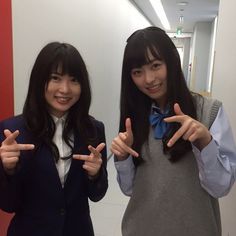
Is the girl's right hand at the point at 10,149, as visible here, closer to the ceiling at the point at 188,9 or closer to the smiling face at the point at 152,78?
the smiling face at the point at 152,78

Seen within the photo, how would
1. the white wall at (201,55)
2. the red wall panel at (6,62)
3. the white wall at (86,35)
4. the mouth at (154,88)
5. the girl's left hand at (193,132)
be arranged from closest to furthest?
the girl's left hand at (193,132) < the mouth at (154,88) < the red wall panel at (6,62) < the white wall at (86,35) < the white wall at (201,55)

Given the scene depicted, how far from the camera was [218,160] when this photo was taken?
979mm

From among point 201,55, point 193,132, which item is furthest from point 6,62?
point 201,55

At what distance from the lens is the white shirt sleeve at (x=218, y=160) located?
963 millimetres

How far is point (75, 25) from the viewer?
316cm

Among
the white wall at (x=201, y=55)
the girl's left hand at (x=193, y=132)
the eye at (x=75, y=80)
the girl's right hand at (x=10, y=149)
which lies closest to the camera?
the girl's left hand at (x=193, y=132)

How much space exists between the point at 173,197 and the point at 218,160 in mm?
206

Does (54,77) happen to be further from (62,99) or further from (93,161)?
(93,161)

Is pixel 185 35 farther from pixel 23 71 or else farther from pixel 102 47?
pixel 23 71

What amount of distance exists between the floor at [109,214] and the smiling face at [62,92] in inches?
75.4

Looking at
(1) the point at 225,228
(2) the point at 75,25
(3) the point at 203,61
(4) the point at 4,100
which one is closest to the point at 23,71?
(4) the point at 4,100

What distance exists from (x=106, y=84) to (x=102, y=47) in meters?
0.57

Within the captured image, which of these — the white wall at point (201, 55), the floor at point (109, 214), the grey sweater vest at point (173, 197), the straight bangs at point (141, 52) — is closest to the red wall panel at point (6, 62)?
the straight bangs at point (141, 52)

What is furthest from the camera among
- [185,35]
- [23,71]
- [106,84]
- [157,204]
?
[185,35]
